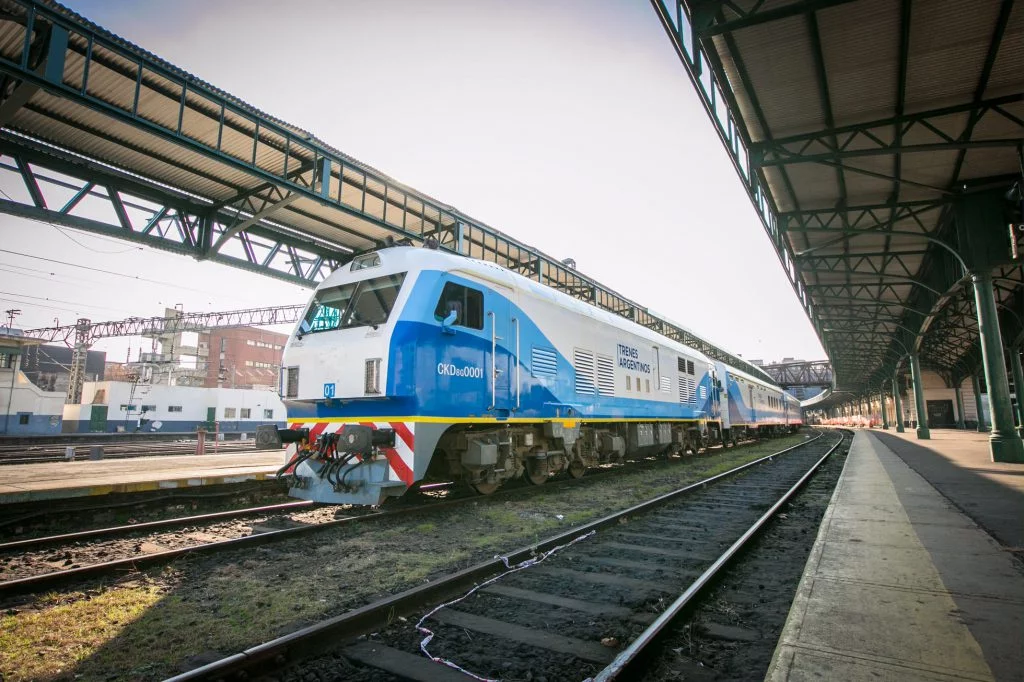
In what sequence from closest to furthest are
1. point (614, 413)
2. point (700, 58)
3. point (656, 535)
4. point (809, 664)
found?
point (809, 664)
point (656, 535)
point (700, 58)
point (614, 413)

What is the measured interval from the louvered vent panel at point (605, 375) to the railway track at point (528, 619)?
5162mm

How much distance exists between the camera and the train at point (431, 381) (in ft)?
22.2

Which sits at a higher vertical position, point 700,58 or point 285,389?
point 700,58

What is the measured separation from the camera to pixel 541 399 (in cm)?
920

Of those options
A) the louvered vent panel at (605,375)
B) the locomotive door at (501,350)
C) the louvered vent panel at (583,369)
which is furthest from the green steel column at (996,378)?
the locomotive door at (501,350)

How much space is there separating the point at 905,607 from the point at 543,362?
6.36 m

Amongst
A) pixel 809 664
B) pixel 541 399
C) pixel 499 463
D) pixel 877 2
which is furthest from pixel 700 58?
pixel 809 664

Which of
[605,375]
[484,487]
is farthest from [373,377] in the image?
[605,375]

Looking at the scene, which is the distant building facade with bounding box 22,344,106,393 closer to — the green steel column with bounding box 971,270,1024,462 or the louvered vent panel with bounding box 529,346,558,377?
the louvered vent panel with bounding box 529,346,558,377

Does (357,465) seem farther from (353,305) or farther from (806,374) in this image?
(806,374)

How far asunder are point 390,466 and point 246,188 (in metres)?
8.68

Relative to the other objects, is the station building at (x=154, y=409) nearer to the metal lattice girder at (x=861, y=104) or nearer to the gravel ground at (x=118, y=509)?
the gravel ground at (x=118, y=509)

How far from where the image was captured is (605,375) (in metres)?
11.6

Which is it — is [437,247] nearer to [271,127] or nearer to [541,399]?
[541,399]
